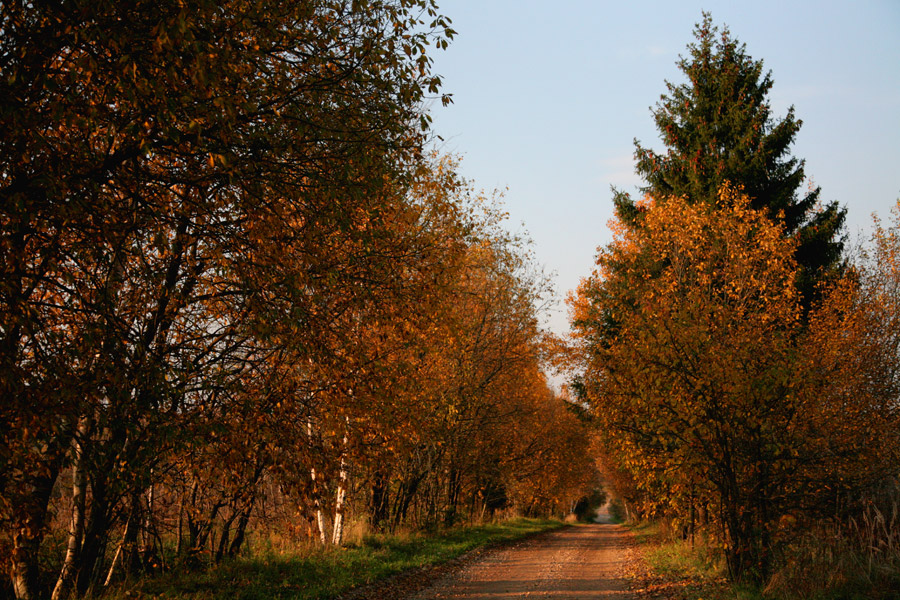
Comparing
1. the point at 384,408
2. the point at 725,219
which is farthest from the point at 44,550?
the point at 725,219

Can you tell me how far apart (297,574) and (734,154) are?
18.7 metres

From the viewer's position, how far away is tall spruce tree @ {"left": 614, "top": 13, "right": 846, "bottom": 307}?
68.3 feet

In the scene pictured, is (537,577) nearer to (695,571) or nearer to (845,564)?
(695,571)

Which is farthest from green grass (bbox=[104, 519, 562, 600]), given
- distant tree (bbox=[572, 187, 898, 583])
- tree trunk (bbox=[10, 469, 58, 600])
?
distant tree (bbox=[572, 187, 898, 583])

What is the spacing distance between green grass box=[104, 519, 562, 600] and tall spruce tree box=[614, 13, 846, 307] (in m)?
14.1

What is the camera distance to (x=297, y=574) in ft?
36.4

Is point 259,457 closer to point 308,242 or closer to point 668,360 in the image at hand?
point 308,242

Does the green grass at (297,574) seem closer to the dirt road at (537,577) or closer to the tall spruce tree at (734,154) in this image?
the dirt road at (537,577)

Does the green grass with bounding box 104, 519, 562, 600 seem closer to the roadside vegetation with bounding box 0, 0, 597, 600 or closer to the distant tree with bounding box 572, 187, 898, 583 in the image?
the roadside vegetation with bounding box 0, 0, 597, 600

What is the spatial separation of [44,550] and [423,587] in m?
6.56

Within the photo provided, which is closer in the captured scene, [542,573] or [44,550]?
[44,550]

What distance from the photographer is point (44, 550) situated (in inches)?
329

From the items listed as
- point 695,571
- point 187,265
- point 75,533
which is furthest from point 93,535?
point 695,571

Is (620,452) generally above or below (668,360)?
below
